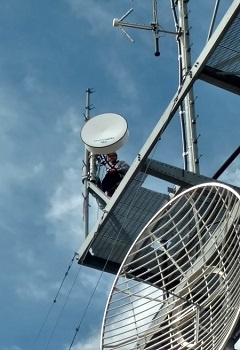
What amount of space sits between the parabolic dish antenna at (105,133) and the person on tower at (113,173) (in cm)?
40

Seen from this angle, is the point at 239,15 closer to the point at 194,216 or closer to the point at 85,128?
the point at 194,216

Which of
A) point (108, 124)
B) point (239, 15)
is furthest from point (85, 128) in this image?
point (239, 15)

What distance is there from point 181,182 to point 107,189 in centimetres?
397

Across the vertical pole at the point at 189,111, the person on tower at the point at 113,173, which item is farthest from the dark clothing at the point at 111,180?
the vertical pole at the point at 189,111

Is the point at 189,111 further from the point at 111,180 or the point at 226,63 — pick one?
the point at 111,180

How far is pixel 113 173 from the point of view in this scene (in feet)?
86.5

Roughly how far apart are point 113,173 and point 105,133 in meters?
1.02

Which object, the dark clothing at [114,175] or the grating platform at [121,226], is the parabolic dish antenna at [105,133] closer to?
the dark clothing at [114,175]

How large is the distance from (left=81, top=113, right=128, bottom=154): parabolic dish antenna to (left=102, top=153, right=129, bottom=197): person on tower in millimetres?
400

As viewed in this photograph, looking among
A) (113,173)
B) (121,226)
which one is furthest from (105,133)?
(121,226)

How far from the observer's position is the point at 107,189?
86.4 feet

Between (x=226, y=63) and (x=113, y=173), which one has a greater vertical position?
(x=113, y=173)

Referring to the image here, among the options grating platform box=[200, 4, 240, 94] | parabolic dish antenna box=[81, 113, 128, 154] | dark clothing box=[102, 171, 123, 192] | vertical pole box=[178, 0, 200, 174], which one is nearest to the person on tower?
dark clothing box=[102, 171, 123, 192]

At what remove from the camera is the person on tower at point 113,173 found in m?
26.2
